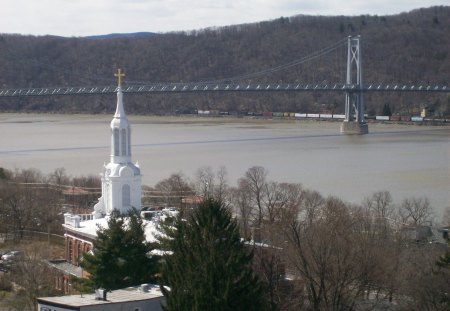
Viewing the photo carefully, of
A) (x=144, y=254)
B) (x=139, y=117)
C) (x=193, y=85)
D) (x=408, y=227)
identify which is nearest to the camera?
(x=144, y=254)

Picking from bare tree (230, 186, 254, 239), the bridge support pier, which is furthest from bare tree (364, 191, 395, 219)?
the bridge support pier

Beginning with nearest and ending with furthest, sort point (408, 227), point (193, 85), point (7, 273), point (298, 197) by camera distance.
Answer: point (7, 273) → point (408, 227) → point (298, 197) → point (193, 85)

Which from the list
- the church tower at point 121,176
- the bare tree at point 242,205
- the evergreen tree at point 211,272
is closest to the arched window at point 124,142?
the church tower at point 121,176

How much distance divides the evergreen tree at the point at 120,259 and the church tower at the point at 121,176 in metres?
2.50

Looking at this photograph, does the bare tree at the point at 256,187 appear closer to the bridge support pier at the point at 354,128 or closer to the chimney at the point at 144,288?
the chimney at the point at 144,288

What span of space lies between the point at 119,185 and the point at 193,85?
34849 mm

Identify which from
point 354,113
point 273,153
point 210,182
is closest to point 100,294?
point 210,182

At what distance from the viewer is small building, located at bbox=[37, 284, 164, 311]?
887cm

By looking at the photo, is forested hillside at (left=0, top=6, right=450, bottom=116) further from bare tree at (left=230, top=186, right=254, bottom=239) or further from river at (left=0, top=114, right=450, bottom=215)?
bare tree at (left=230, top=186, right=254, bottom=239)

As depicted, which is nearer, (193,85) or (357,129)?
(357,129)

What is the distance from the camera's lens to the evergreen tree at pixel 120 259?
10000 mm

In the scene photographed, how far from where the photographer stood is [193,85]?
4775 cm

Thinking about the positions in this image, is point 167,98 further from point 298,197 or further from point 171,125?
point 298,197

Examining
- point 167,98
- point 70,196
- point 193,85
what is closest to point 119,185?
point 70,196
